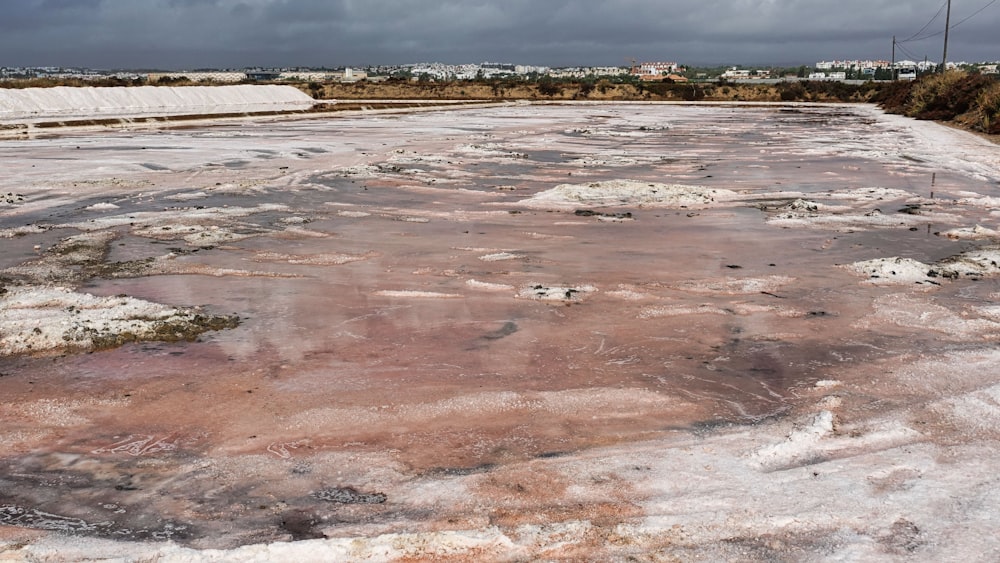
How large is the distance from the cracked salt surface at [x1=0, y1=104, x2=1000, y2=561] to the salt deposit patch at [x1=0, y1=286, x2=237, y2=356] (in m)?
0.04

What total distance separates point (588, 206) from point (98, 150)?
48.3ft

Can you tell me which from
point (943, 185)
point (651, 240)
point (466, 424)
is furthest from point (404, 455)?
point (943, 185)

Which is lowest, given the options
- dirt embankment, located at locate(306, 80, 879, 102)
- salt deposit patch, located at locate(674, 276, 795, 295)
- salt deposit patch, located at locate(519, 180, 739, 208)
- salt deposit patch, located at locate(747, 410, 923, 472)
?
salt deposit patch, located at locate(747, 410, 923, 472)

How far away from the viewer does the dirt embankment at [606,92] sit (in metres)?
67.8

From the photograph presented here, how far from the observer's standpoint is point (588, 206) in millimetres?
12133

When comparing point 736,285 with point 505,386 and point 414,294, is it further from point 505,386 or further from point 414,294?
point 505,386

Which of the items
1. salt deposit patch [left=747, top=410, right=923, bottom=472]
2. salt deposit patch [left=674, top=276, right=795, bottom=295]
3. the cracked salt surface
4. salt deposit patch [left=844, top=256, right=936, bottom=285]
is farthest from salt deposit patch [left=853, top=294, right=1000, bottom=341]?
salt deposit patch [left=747, top=410, right=923, bottom=472]

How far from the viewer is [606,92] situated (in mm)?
73375

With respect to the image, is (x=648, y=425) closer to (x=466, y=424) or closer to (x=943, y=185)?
(x=466, y=424)

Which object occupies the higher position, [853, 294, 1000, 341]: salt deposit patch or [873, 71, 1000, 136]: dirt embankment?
[873, 71, 1000, 136]: dirt embankment

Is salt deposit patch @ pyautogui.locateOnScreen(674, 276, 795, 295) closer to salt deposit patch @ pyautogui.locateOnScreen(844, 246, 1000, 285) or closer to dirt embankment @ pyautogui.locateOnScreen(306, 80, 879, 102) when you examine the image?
salt deposit patch @ pyautogui.locateOnScreen(844, 246, 1000, 285)

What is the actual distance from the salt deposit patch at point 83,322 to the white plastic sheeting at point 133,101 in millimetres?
31275

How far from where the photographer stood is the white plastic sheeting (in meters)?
39.8

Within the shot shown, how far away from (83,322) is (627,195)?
8.57 meters
